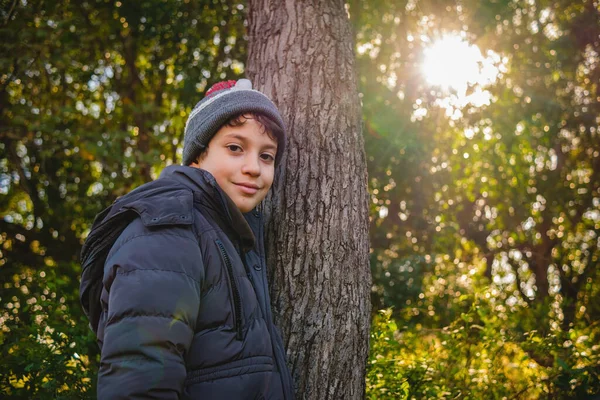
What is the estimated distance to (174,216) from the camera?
159 centimetres

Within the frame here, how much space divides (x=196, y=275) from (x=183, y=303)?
0.40ft

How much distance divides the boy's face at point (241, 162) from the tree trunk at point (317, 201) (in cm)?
43

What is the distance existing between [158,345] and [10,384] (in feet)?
7.87

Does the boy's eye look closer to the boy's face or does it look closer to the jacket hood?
the boy's face

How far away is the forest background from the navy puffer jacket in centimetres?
272

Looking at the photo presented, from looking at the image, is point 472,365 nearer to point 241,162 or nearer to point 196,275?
point 241,162

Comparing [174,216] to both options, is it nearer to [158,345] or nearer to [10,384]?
[158,345]

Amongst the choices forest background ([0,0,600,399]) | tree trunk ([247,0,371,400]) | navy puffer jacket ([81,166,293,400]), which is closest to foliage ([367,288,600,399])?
forest background ([0,0,600,399])

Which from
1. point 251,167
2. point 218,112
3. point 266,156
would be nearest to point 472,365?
point 266,156

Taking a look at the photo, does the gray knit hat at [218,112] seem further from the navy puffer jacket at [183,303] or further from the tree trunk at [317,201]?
the tree trunk at [317,201]

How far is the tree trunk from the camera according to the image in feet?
7.59

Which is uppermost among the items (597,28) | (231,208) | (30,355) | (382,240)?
(597,28)

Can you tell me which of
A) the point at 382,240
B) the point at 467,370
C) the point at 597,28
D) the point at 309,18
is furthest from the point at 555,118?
the point at 309,18

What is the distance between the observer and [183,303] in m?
1.47
